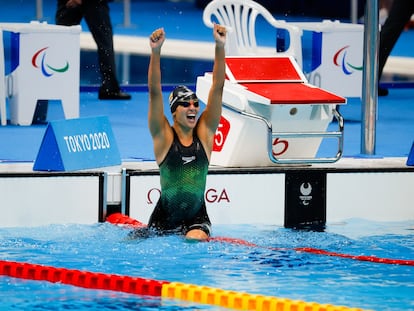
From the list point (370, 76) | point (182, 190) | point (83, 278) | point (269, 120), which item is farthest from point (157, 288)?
point (370, 76)

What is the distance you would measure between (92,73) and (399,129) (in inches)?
195

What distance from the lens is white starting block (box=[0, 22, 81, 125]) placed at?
8680mm

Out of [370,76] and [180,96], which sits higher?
[370,76]

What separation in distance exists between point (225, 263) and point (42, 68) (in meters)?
3.41

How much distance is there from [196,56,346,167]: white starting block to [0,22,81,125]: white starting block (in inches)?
72.3

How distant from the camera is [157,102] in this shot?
19.7ft

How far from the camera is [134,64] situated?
14.2 meters

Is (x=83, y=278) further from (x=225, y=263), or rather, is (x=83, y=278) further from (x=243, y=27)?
(x=243, y=27)

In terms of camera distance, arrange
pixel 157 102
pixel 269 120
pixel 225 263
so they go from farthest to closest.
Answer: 1. pixel 269 120
2. pixel 157 102
3. pixel 225 263

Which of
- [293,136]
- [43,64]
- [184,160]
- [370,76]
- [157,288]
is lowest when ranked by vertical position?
[157,288]

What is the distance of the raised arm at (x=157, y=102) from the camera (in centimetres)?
585

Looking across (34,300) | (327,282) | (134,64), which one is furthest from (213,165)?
(134,64)

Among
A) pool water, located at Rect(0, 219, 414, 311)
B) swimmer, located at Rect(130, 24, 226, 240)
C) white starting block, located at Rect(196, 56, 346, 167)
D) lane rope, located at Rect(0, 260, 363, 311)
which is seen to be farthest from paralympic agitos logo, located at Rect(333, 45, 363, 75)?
lane rope, located at Rect(0, 260, 363, 311)

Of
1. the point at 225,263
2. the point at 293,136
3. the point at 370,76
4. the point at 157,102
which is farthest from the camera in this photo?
the point at 370,76
